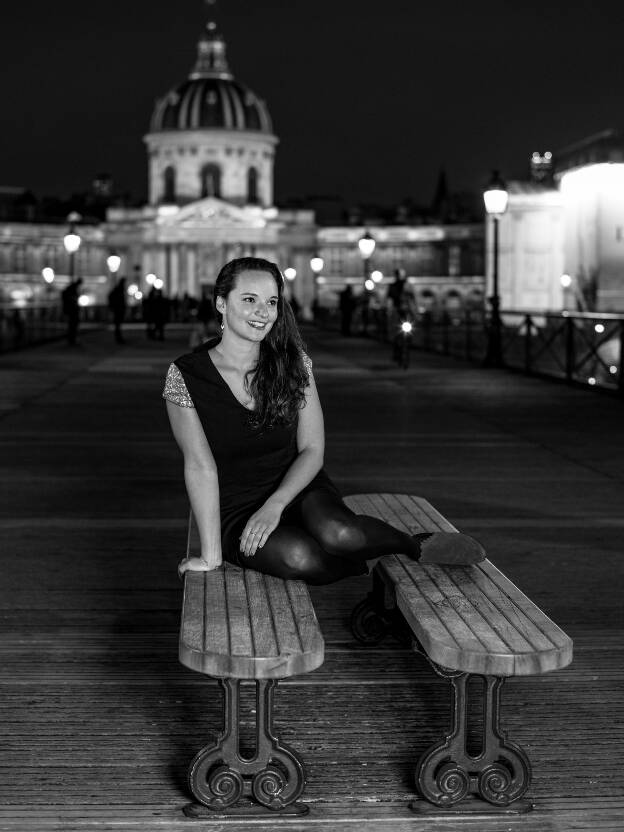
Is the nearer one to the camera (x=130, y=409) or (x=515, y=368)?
(x=130, y=409)

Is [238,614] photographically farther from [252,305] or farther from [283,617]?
[252,305]

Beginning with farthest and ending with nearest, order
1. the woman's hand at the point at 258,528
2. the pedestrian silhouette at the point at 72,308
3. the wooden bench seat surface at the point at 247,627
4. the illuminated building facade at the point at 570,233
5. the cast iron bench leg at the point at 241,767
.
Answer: the illuminated building facade at the point at 570,233
the pedestrian silhouette at the point at 72,308
the woman's hand at the point at 258,528
the cast iron bench leg at the point at 241,767
the wooden bench seat surface at the point at 247,627

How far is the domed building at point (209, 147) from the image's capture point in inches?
5453

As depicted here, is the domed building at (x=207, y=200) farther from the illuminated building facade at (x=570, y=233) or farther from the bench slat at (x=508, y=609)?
the bench slat at (x=508, y=609)

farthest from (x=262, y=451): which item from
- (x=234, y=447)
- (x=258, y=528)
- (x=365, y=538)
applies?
(x=365, y=538)

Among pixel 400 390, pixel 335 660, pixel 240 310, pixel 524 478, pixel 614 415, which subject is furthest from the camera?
pixel 400 390

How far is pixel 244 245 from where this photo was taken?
429 ft

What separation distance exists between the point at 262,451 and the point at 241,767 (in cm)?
141

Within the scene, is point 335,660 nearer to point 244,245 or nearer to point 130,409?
point 130,409

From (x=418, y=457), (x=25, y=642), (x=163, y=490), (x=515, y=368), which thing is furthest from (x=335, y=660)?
(x=515, y=368)

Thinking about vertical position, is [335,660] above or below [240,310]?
below

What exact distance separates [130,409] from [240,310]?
12.2 m

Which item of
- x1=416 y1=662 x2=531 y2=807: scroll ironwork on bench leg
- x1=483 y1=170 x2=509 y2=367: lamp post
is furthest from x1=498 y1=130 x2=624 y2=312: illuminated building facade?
x1=416 y1=662 x2=531 y2=807: scroll ironwork on bench leg

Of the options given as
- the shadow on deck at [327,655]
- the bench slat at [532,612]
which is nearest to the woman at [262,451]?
the bench slat at [532,612]
